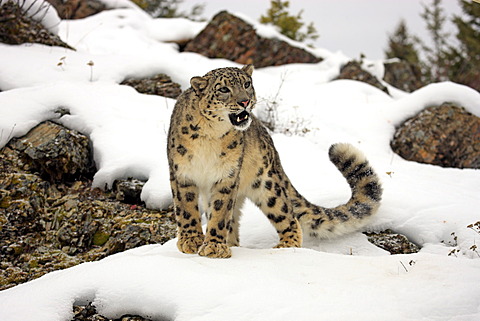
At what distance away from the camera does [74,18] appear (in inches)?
596

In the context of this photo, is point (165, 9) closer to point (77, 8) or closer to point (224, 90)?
point (77, 8)

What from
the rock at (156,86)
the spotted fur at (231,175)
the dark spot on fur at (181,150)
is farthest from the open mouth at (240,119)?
the rock at (156,86)

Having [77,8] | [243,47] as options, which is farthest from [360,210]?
[77,8]

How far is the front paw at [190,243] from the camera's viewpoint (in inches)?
176

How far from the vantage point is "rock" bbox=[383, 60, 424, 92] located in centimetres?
1489

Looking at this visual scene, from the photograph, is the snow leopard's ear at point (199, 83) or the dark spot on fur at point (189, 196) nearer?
the snow leopard's ear at point (199, 83)

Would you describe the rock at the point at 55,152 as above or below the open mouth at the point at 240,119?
below

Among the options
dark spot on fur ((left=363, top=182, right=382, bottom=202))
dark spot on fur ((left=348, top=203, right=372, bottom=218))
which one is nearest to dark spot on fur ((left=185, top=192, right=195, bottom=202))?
dark spot on fur ((left=348, top=203, right=372, bottom=218))

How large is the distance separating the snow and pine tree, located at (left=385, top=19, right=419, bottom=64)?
554 inches

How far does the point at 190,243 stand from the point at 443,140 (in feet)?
19.0

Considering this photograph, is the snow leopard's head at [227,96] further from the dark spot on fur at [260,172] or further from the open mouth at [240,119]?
the dark spot on fur at [260,172]

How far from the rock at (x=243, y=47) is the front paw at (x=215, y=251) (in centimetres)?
976

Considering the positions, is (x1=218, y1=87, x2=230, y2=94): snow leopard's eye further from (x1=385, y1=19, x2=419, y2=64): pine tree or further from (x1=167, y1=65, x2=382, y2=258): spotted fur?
(x1=385, y1=19, x2=419, y2=64): pine tree

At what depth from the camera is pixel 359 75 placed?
1214cm
